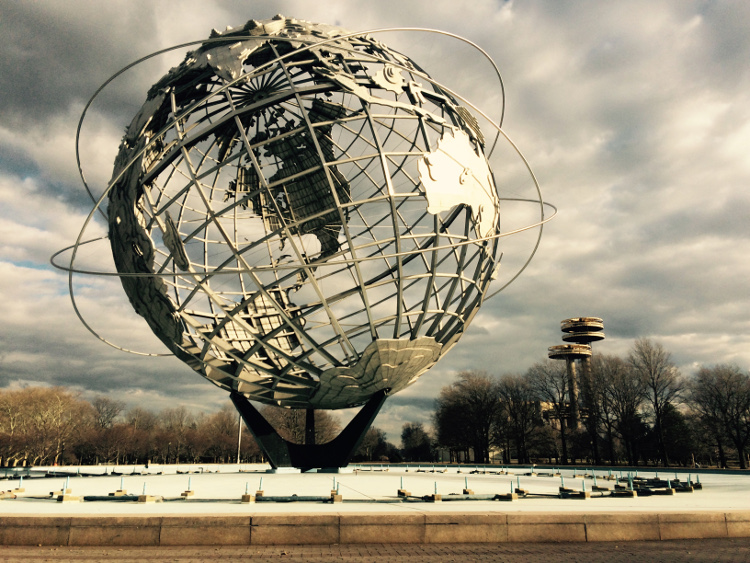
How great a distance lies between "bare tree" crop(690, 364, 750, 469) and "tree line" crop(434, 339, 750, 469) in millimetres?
69

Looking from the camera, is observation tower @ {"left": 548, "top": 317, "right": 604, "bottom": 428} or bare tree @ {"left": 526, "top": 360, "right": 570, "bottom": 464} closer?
bare tree @ {"left": 526, "top": 360, "right": 570, "bottom": 464}

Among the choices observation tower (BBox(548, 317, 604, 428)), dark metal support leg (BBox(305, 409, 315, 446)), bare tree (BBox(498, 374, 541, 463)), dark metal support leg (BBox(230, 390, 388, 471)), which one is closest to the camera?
dark metal support leg (BBox(230, 390, 388, 471))

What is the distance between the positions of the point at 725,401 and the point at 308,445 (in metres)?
33.0

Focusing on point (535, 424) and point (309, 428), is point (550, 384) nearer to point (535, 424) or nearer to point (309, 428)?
point (535, 424)

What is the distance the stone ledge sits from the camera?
686cm

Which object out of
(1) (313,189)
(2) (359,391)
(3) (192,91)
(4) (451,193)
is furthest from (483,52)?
(2) (359,391)

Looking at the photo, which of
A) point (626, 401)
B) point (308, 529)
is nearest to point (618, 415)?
point (626, 401)

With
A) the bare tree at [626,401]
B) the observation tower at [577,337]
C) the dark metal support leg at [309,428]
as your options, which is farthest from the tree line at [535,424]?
the dark metal support leg at [309,428]

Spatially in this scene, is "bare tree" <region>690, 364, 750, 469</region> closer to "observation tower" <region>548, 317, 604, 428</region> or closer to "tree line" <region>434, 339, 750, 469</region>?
"tree line" <region>434, 339, 750, 469</region>

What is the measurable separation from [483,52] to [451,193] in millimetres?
4572

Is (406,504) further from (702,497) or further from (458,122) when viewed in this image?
(458,122)

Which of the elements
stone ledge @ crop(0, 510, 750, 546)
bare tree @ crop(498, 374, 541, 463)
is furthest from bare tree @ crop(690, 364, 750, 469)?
stone ledge @ crop(0, 510, 750, 546)

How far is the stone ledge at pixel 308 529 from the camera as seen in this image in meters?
6.86

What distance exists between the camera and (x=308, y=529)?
6.91 metres
